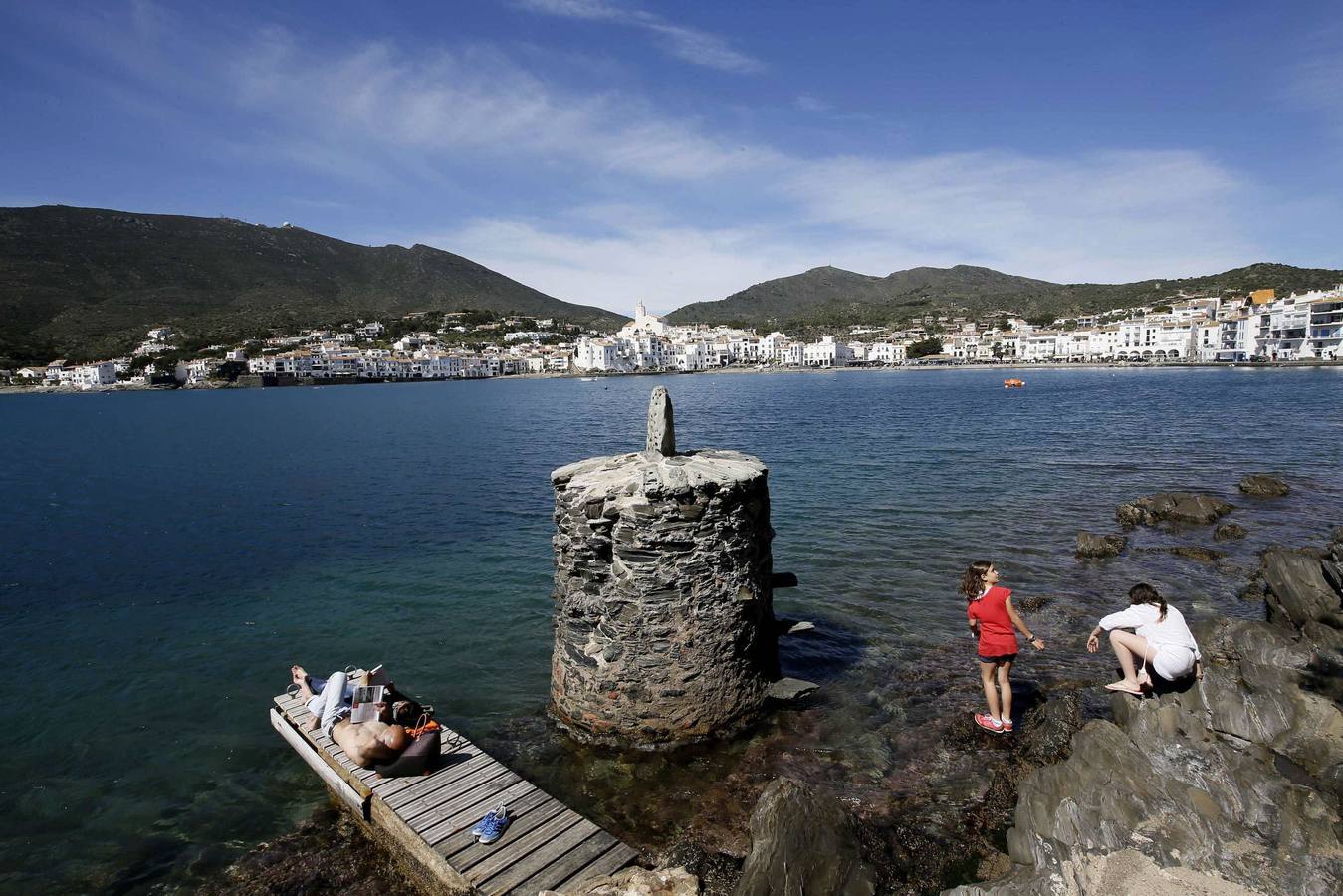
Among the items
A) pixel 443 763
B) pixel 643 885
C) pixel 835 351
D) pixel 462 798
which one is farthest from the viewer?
pixel 835 351

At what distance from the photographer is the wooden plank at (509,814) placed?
572cm

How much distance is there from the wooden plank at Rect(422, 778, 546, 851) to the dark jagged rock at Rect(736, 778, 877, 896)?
2.29 m

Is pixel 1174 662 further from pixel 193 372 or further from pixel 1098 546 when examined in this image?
pixel 193 372

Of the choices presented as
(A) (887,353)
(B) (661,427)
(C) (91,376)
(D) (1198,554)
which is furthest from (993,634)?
(A) (887,353)

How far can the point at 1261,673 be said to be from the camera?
22.5 ft

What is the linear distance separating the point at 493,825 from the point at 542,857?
524 millimetres

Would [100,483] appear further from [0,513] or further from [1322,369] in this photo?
[1322,369]

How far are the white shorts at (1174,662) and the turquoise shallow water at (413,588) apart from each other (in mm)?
1781

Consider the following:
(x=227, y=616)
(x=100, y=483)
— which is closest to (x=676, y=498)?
(x=227, y=616)

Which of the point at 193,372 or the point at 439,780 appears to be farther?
the point at 193,372

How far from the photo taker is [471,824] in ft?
19.7

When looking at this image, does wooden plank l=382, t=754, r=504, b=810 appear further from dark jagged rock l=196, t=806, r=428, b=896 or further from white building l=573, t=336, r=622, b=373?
white building l=573, t=336, r=622, b=373

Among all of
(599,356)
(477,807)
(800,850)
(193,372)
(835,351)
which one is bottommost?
(477,807)

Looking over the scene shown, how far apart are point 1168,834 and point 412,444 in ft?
Result: 139
